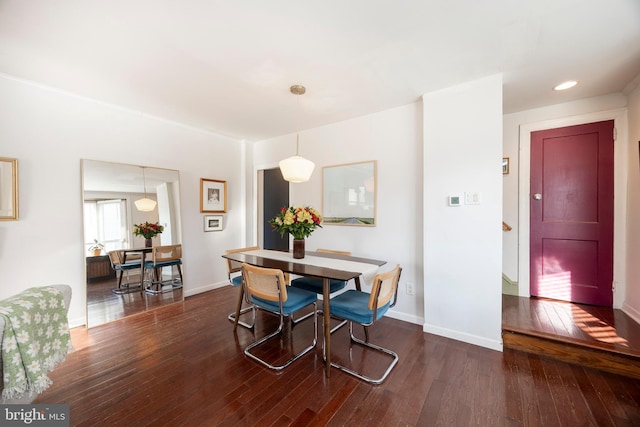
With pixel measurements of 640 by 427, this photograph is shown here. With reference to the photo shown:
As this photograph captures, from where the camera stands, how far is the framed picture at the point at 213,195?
13.2 ft

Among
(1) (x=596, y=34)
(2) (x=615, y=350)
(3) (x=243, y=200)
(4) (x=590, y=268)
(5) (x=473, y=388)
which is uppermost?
(1) (x=596, y=34)

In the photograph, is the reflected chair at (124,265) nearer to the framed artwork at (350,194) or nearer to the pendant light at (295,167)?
the pendant light at (295,167)

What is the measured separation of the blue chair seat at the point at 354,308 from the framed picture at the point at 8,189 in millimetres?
3111

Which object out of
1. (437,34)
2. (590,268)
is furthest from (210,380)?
(590,268)

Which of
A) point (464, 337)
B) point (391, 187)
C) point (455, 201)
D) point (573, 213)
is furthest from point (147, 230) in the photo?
point (573, 213)

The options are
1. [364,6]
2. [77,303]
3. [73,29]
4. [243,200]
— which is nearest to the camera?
[364,6]

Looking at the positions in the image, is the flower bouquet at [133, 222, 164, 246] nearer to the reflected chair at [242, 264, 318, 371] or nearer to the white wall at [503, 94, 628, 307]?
the reflected chair at [242, 264, 318, 371]

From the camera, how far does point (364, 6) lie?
1571 millimetres

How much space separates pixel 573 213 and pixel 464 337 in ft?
6.47

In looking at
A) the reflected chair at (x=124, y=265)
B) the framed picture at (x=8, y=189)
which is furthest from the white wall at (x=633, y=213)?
the framed picture at (x=8, y=189)

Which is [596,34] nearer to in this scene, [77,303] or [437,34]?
[437,34]

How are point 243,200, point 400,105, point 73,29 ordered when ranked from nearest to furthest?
point 73,29
point 400,105
point 243,200

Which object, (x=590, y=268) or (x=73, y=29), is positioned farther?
(x=590, y=268)

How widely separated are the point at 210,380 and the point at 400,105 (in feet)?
10.9
